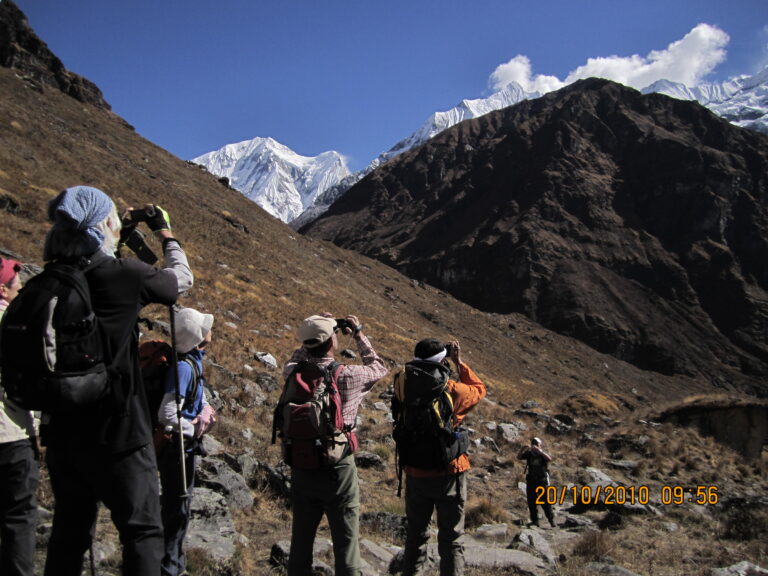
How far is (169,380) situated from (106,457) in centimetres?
106

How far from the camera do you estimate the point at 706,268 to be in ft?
244

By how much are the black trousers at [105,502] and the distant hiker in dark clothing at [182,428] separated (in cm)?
79

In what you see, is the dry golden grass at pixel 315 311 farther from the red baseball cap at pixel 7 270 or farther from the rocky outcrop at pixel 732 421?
the red baseball cap at pixel 7 270

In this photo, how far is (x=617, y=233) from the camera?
78.3 m

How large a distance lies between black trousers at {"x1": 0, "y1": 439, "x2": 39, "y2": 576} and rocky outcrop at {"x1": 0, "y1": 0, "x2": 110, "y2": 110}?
52.7 m

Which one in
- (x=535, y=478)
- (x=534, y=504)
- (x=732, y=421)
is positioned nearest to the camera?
(x=534, y=504)

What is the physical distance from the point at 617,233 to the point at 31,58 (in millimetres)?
79611

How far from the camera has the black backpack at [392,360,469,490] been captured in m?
3.61

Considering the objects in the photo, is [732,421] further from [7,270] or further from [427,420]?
[7,270]

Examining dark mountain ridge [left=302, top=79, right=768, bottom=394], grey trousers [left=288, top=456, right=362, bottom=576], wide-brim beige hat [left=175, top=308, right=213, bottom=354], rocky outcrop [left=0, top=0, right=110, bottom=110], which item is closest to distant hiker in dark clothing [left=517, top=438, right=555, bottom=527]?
grey trousers [left=288, top=456, right=362, bottom=576]

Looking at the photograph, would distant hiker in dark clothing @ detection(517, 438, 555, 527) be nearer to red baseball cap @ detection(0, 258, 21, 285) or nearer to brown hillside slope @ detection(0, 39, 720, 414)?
brown hillside slope @ detection(0, 39, 720, 414)

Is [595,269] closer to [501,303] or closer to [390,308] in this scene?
[501,303]

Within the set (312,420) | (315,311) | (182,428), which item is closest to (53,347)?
(182,428)

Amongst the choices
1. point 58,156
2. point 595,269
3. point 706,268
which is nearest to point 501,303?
point 595,269
